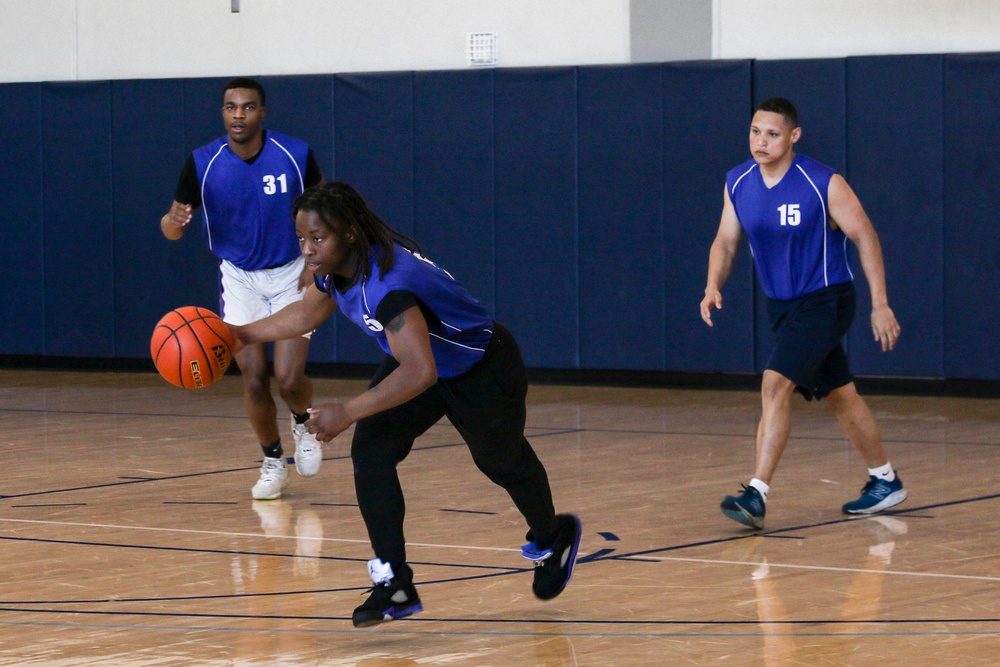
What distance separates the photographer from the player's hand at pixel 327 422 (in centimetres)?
423

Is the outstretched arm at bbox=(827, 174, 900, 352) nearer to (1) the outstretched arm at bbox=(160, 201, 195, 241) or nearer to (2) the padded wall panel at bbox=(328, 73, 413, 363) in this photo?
(1) the outstretched arm at bbox=(160, 201, 195, 241)

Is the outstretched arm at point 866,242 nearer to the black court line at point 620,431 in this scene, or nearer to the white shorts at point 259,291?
the white shorts at point 259,291

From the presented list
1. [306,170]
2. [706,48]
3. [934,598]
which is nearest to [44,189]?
[706,48]

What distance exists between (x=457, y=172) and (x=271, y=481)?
5.22 meters

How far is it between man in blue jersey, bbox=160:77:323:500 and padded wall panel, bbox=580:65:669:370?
4.47m

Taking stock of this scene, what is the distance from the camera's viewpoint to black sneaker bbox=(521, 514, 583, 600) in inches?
189

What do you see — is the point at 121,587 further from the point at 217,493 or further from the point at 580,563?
the point at 217,493

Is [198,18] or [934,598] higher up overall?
[198,18]

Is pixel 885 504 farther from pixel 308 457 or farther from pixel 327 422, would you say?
pixel 327 422

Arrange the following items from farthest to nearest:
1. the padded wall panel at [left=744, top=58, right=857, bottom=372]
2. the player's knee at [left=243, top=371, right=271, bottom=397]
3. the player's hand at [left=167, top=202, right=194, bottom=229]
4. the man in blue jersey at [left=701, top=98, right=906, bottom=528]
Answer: the padded wall panel at [left=744, top=58, right=857, bottom=372] < the player's knee at [left=243, top=371, right=271, bottom=397] < the player's hand at [left=167, top=202, right=194, bottom=229] < the man in blue jersey at [left=701, top=98, right=906, bottom=528]

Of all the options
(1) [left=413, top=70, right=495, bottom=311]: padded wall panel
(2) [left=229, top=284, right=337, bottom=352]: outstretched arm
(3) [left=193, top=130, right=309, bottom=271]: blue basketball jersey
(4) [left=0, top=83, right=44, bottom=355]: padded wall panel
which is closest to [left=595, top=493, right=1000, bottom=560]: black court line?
(2) [left=229, top=284, right=337, bottom=352]: outstretched arm

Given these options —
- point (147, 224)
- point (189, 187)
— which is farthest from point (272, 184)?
point (147, 224)

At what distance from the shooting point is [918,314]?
1060 cm

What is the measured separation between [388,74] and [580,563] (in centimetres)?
710
